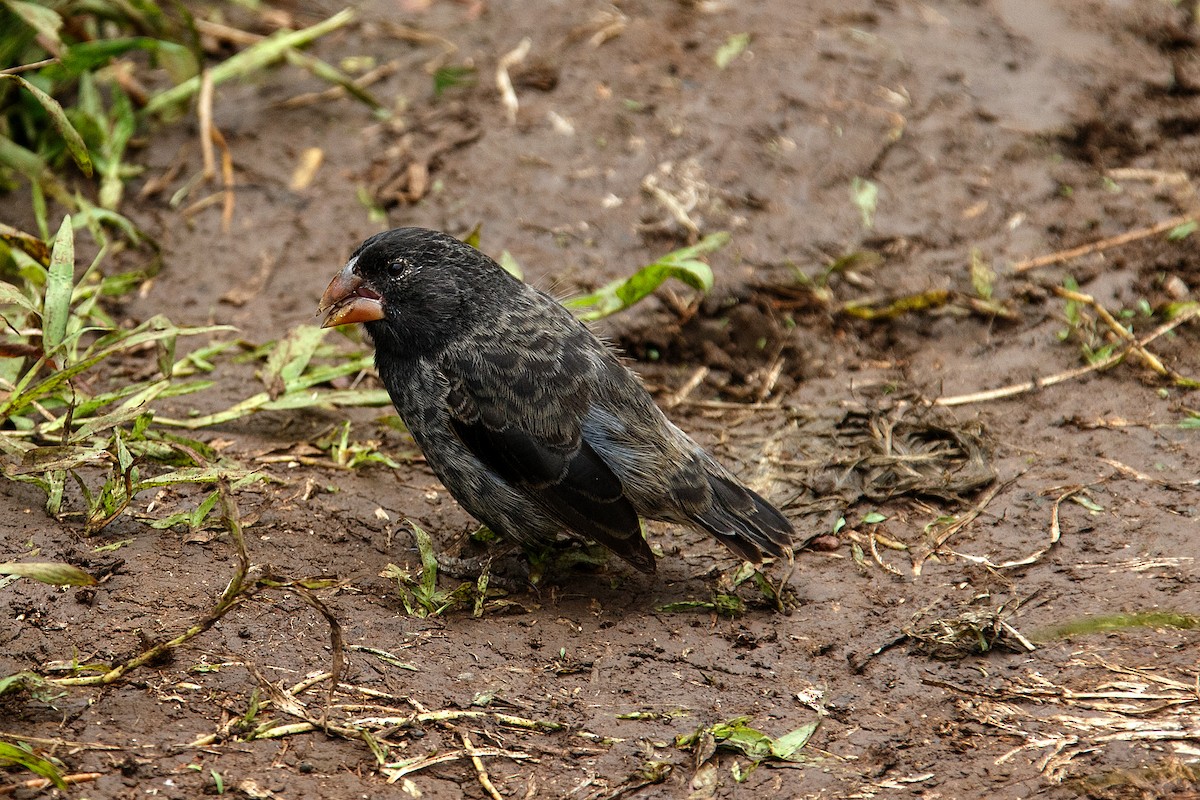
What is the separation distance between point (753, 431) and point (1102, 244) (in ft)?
7.13

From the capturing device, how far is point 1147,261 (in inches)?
247

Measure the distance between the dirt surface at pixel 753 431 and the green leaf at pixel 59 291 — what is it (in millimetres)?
599

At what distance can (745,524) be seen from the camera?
475cm

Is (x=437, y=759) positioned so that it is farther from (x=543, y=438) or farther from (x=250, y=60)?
(x=250, y=60)

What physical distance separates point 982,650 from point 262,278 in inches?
161

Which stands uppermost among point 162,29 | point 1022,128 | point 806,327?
point 162,29

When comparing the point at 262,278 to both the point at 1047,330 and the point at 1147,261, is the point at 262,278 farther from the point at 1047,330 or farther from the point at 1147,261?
the point at 1147,261

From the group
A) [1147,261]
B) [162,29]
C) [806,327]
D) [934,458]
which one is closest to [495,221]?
[806,327]

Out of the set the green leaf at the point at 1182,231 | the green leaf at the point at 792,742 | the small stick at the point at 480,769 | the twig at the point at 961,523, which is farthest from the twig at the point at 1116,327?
the small stick at the point at 480,769

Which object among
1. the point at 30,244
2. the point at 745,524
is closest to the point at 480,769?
the point at 745,524

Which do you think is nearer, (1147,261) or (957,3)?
(1147,261)

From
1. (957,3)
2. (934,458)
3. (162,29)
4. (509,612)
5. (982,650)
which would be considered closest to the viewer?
(982,650)

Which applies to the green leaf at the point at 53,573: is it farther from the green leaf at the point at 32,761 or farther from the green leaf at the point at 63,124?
the green leaf at the point at 63,124

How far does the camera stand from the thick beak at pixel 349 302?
196 inches
